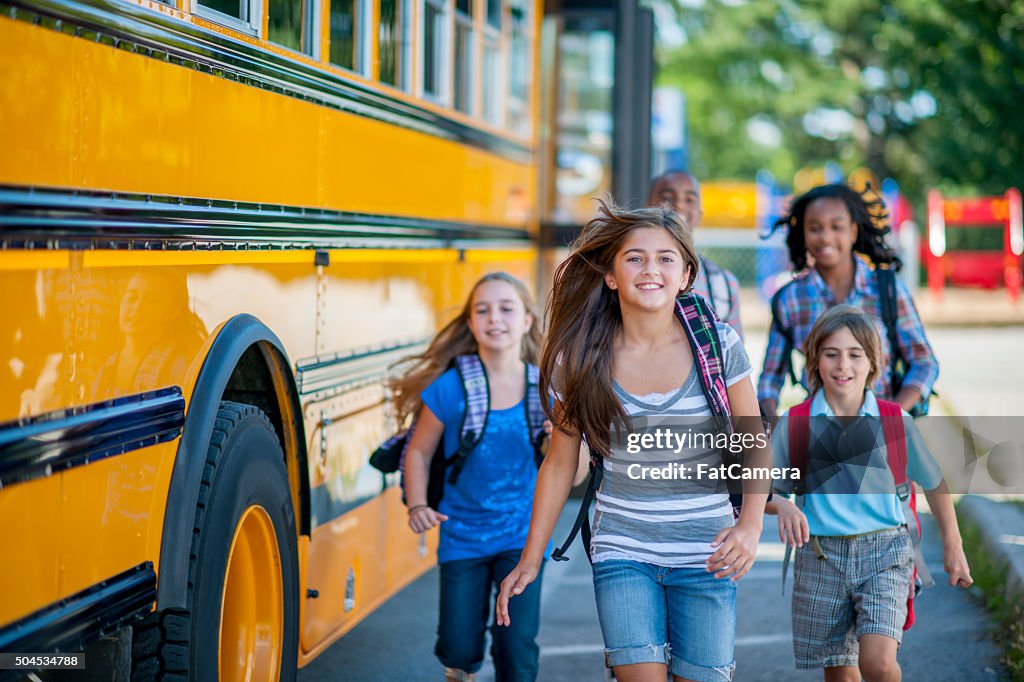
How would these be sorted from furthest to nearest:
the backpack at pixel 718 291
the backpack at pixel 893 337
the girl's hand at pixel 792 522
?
the backpack at pixel 718 291 → the backpack at pixel 893 337 → the girl's hand at pixel 792 522

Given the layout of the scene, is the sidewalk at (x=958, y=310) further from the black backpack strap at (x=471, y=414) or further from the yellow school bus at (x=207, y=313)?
the black backpack strap at (x=471, y=414)

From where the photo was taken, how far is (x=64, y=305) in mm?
2426

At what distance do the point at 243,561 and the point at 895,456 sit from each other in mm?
1766

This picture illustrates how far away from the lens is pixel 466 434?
418 centimetres

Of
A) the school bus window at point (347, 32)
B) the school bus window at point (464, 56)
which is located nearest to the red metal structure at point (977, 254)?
the school bus window at point (464, 56)

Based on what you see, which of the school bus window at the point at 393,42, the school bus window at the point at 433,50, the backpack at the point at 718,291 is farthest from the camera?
the school bus window at the point at 433,50

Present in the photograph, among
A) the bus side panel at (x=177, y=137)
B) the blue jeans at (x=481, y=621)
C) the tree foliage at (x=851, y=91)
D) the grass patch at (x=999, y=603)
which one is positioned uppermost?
the tree foliage at (x=851, y=91)

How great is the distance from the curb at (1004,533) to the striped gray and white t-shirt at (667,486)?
2532 millimetres

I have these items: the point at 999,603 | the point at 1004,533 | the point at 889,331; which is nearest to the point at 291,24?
the point at 889,331

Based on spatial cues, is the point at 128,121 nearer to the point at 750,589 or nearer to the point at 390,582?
the point at 390,582

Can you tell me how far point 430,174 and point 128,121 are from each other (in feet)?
8.17

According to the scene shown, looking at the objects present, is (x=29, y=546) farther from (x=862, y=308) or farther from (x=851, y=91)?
(x=851, y=91)

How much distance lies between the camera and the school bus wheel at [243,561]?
3035 mm

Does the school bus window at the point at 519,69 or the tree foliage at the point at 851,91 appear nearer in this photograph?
the school bus window at the point at 519,69
